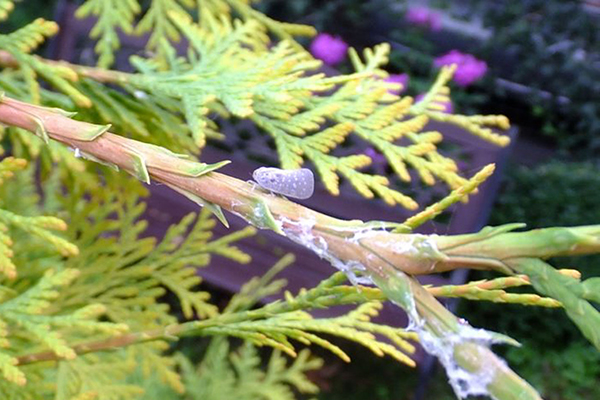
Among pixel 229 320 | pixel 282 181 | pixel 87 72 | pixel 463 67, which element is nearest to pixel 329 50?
pixel 463 67

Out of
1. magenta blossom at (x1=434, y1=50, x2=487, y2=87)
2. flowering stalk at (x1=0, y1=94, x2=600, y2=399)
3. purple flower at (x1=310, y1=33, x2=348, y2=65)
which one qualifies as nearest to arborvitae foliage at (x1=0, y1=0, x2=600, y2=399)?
flowering stalk at (x1=0, y1=94, x2=600, y2=399)

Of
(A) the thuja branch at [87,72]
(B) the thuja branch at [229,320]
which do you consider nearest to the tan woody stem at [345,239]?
(B) the thuja branch at [229,320]

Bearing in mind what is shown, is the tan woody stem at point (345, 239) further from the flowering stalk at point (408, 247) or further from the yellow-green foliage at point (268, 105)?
the yellow-green foliage at point (268, 105)

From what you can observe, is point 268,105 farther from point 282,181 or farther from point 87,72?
point 282,181

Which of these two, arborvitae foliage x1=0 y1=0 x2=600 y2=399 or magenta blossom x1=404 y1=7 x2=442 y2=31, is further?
magenta blossom x1=404 y1=7 x2=442 y2=31

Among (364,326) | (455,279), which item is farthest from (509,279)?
(455,279)

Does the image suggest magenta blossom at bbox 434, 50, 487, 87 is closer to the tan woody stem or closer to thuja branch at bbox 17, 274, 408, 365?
thuja branch at bbox 17, 274, 408, 365

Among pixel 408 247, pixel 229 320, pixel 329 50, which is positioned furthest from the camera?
pixel 329 50

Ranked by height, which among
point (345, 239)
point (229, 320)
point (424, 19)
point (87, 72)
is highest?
point (345, 239)
